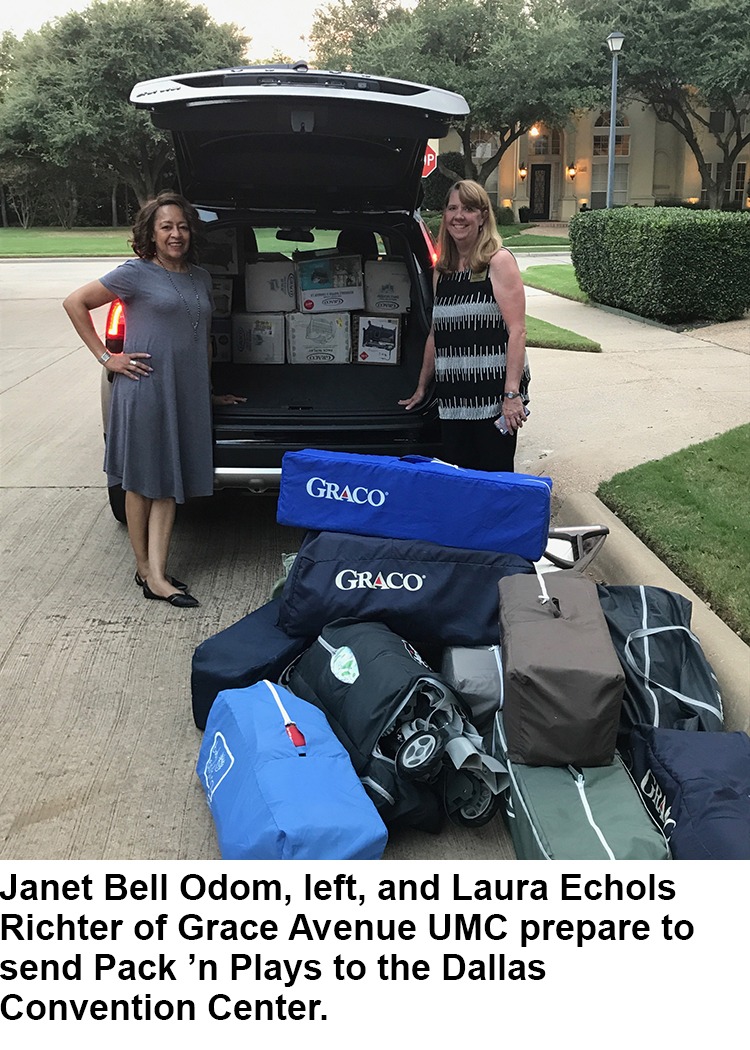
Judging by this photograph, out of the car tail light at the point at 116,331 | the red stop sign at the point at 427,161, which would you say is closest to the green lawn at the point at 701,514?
the red stop sign at the point at 427,161

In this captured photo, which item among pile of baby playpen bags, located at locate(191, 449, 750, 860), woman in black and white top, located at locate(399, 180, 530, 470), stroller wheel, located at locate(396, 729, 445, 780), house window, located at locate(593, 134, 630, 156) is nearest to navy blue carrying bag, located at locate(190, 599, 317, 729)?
pile of baby playpen bags, located at locate(191, 449, 750, 860)

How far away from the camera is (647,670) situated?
10.6 ft

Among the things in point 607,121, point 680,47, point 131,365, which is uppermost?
point 680,47

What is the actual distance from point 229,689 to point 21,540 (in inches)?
96.1

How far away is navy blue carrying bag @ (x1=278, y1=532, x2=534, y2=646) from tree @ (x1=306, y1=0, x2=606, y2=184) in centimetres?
3551

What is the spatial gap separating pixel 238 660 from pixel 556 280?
16378 mm

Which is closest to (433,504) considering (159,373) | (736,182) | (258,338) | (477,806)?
(477,806)

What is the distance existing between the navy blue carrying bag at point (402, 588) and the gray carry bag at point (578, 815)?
0.60 meters

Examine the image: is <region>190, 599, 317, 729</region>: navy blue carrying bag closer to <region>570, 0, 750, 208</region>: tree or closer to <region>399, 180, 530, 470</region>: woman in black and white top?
<region>399, 180, 530, 470</region>: woman in black and white top

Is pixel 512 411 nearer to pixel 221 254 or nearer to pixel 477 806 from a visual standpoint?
pixel 477 806

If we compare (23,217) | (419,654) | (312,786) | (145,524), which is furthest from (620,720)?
(23,217)

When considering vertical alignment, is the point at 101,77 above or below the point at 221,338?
above

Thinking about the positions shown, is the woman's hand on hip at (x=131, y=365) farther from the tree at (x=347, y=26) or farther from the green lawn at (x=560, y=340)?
the tree at (x=347, y=26)

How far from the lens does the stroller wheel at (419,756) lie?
2.82 meters
